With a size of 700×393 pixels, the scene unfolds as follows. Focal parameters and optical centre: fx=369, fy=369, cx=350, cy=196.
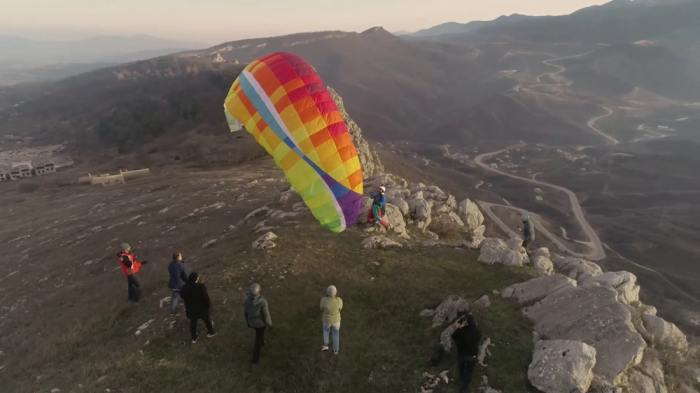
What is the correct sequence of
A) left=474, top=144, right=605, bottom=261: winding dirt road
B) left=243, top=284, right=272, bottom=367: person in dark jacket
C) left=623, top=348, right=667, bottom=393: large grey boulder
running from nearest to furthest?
left=623, top=348, right=667, bottom=393: large grey boulder
left=243, top=284, right=272, bottom=367: person in dark jacket
left=474, top=144, right=605, bottom=261: winding dirt road

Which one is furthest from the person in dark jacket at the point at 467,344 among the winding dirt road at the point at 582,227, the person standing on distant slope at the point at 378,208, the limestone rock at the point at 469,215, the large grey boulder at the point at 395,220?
the winding dirt road at the point at 582,227

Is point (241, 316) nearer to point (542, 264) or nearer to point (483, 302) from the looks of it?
point (483, 302)

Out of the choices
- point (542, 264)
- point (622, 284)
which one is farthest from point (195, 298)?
point (622, 284)

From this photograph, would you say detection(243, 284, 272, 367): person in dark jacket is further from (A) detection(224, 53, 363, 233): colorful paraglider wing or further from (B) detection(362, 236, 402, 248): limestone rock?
(B) detection(362, 236, 402, 248): limestone rock

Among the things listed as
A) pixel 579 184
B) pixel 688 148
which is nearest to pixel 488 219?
pixel 579 184

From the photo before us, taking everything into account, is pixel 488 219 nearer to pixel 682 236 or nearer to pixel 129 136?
pixel 682 236

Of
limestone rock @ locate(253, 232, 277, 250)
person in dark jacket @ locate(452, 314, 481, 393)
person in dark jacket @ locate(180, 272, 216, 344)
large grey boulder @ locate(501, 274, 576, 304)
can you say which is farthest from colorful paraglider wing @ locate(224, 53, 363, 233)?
large grey boulder @ locate(501, 274, 576, 304)
